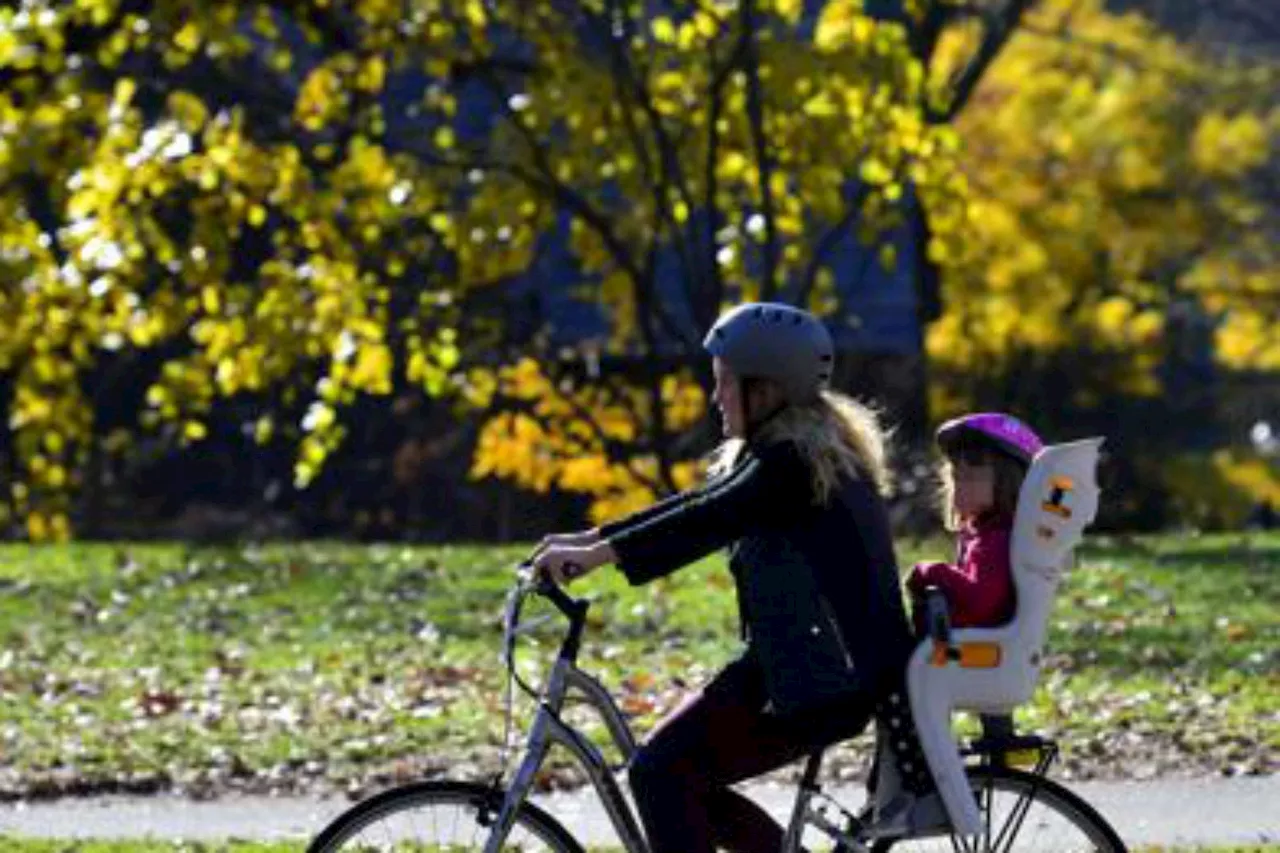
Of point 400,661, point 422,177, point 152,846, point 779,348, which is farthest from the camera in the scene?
point 422,177

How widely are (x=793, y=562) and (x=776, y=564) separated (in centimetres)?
3

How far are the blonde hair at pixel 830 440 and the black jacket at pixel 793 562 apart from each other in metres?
0.02

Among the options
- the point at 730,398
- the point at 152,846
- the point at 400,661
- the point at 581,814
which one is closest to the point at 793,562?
the point at 730,398

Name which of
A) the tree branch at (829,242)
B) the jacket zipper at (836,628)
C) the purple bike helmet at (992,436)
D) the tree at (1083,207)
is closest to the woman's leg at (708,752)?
the jacket zipper at (836,628)

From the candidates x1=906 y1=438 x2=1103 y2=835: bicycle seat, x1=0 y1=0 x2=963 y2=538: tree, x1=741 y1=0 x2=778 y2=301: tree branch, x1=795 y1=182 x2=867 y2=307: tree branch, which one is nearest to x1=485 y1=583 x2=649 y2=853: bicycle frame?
x1=906 y1=438 x2=1103 y2=835: bicycle seat

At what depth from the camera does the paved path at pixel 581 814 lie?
10000mm

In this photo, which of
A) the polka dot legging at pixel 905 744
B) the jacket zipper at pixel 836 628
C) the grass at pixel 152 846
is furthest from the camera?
the grass at pixel 152 846

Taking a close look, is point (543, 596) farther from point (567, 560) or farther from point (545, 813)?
point (545, 813)

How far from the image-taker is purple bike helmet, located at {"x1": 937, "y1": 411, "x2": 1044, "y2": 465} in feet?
22.6

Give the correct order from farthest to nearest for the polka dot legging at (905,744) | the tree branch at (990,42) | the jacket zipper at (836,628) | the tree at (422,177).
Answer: the tree branch at (990,42) < the tree at (422,177) < the polka dot legging at (905,744) < the jacket zipper at (836,628)

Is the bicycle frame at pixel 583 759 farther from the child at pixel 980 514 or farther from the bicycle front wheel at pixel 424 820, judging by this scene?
the child at pixel 980 514

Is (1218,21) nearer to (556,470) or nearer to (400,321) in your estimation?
(556,470)

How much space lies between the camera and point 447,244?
20.9 metres

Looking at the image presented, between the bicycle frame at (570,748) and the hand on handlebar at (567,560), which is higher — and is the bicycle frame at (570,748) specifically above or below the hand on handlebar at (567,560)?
below
